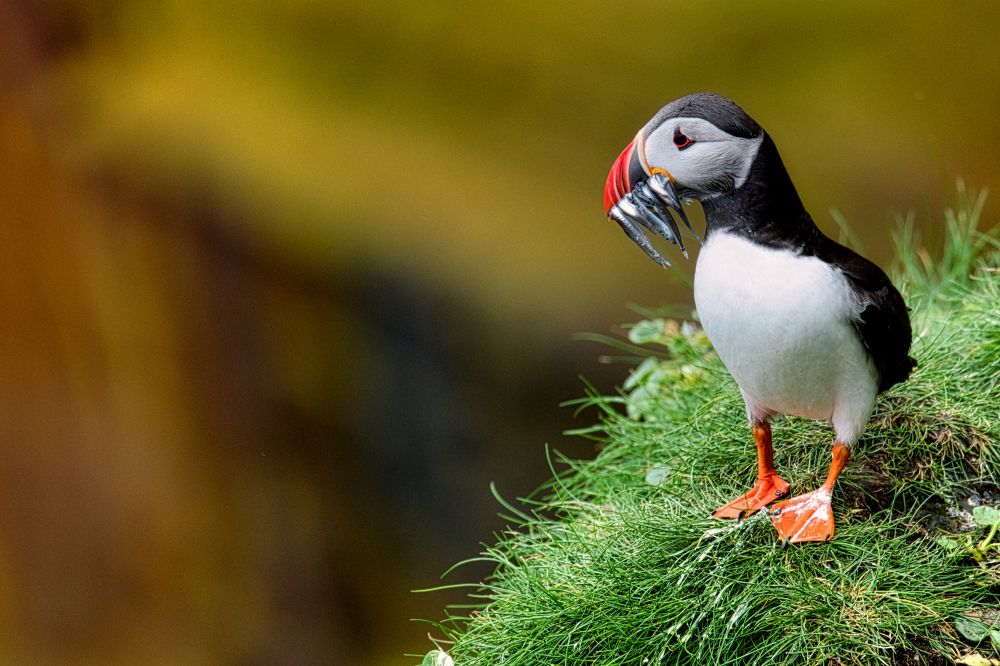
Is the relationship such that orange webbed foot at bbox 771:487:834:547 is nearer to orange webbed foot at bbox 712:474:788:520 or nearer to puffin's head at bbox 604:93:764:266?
orange webbed foot at bbox 712:474:788:520

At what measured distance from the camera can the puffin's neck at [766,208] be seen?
1.59 m

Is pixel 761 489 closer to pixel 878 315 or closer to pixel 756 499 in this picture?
pixel 756 499

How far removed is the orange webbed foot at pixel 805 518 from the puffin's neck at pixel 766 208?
451mm

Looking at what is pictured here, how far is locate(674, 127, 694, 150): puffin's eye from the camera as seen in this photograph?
1.57 m

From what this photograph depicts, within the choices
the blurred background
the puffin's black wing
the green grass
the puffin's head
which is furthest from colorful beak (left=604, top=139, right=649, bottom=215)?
the blurred background

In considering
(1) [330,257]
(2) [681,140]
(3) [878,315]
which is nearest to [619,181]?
(2) [681,140]

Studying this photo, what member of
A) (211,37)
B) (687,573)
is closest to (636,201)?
(687,573)

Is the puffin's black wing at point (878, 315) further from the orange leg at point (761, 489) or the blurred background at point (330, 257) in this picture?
the blurred background at point (330, 257)

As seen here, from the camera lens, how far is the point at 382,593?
12.2 ft

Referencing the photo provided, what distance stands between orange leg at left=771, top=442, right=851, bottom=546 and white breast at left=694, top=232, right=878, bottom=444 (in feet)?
0.17

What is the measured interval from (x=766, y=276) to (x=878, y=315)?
0.22 metres

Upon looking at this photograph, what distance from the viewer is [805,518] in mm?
1688

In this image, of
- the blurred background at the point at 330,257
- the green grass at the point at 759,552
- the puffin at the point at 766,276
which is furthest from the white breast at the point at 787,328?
the blurred background at the point at 330,257

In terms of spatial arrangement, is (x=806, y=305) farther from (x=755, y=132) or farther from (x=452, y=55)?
(x=452, y=55)
